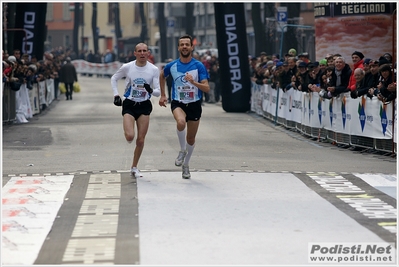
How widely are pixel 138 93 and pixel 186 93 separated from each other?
65cm

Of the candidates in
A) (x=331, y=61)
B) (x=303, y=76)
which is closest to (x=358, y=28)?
(x=303, y=76)

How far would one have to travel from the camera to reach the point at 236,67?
31.2 m

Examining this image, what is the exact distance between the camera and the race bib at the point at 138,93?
13.3 metres

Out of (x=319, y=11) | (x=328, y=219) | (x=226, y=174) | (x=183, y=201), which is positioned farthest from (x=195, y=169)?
(x=319, y=11)

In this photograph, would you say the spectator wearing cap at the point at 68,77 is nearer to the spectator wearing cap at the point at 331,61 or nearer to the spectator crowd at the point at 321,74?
the spectator crowd at the point at 321,74

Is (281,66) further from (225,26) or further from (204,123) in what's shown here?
(225,26)

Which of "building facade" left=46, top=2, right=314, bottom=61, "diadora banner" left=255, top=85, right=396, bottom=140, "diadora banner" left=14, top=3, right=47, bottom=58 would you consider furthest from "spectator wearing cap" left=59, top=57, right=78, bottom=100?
"diadora banner" left=255, top=85, right=396, bottom=140

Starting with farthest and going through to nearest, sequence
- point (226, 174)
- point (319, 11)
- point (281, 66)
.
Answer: point (319, 11), point (281, 66), point (226, 174)

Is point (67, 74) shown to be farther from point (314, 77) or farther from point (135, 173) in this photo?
point (135, 173)

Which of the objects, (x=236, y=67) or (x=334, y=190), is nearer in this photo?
(x=334, y=190)

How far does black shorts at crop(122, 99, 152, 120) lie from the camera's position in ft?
43.6

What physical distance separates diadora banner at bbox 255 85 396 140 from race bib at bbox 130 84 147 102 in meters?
5.02

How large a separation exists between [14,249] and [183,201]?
3.00 meters

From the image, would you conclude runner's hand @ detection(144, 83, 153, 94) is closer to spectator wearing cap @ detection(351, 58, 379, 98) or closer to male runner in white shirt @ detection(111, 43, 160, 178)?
male runner in white shirt @ detection(111, 43, 160, 178)
